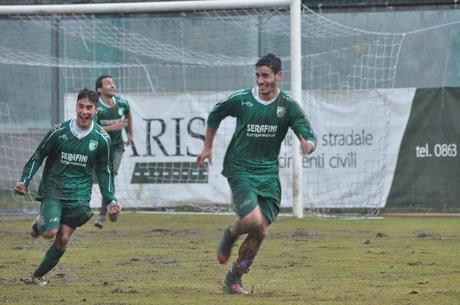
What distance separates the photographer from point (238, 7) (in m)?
18.8

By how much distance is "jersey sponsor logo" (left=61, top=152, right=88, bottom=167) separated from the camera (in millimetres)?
10453

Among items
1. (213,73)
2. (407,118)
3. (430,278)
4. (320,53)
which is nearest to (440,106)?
(407,118)

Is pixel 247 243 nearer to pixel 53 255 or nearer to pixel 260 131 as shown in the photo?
pixel 260 131

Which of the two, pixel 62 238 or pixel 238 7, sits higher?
pixel 238 7

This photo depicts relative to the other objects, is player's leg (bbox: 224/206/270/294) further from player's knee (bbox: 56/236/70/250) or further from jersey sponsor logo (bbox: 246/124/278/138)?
player's knee (bbox: 56/236/70/250)

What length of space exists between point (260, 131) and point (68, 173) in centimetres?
192

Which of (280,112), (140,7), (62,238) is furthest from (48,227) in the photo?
(140,7)

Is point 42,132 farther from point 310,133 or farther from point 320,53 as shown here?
point 310,133

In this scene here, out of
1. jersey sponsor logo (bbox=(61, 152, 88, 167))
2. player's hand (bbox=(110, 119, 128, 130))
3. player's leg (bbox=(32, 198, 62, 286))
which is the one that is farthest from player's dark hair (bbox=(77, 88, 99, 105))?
player's hand (bbox=(110, 119, 128, 130))

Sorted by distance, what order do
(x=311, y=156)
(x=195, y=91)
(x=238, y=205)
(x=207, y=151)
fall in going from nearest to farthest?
1. (x=238, y=205)
2. (x=207, y=151)
3. (x=311, y=156)
4. (x=195, y=91)

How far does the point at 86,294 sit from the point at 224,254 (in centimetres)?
125

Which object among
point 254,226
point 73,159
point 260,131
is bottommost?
point 254,226

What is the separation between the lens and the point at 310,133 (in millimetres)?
9773

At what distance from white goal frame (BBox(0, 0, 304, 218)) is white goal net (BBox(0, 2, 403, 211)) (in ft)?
1.96
